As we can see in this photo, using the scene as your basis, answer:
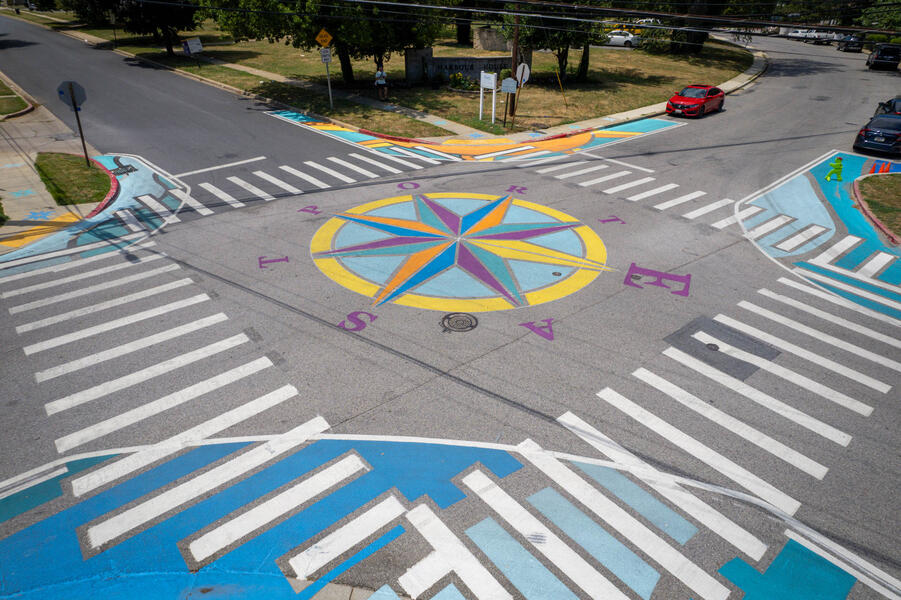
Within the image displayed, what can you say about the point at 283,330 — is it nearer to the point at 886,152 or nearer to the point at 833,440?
the point at 833,440

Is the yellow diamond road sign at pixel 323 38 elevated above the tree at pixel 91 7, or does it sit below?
below

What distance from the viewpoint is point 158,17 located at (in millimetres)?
46281

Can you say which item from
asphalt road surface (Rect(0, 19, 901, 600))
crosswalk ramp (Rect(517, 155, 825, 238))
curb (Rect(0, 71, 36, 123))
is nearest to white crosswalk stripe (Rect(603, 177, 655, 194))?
crosswalk ramp (Rect(517, 155, 825, 238))

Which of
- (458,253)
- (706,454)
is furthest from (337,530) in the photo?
(458,253)

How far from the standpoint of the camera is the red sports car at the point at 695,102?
31.0 m

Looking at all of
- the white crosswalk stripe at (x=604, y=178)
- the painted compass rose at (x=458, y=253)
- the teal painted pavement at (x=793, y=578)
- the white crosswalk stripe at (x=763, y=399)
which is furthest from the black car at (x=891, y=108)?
the teal painted pavement at (x=793, y=578)

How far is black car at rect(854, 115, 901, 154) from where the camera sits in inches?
950

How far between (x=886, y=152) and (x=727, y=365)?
21754 mm

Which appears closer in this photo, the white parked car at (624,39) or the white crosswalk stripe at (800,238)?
the white crosswalk stripe at (800,238)

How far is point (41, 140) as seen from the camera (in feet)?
81.9

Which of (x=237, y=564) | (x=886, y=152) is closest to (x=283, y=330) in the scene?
(x=237, y=564)

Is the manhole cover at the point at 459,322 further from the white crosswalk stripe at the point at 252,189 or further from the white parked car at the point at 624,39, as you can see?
the white parked car at the point at 624,39

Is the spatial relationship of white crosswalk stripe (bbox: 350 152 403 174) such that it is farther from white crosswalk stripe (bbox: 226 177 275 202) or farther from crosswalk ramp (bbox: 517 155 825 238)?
crosswalk ramp (bbox: 517 155 825 238)

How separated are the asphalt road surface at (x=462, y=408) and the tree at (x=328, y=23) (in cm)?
1539
